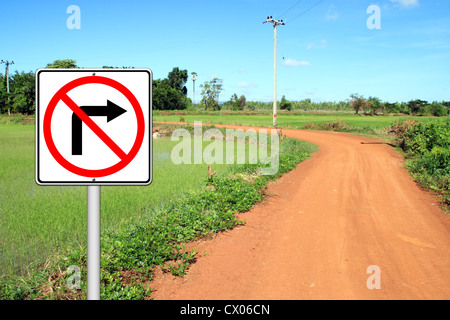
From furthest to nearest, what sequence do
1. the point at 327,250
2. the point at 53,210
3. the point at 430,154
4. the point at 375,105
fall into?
1. the point at 375,105
2. the point at 430,154
3. the point at 53,210
4. the point at 327,250

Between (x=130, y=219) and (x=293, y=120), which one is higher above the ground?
(x=293, y=120)

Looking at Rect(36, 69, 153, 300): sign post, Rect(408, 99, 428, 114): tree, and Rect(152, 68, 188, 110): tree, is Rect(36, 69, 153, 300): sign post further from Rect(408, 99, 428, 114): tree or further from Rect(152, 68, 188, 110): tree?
Rect(408, 99, 428, 114): tree

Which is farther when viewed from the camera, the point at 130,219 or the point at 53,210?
the point at 53,210

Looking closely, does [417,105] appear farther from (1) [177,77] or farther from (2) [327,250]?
(2) [327,250]

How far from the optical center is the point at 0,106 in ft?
157

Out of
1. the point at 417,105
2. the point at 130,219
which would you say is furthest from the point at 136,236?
the point at 417,105

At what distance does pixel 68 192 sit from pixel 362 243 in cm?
718

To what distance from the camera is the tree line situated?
46000 millimetres

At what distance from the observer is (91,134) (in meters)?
1.68

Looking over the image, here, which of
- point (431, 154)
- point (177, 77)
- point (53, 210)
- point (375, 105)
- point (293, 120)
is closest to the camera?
point (53, 210)

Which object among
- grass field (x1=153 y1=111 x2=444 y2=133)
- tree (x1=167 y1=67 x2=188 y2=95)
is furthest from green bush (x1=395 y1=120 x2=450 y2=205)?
tree (x1=167 y1=67 x2=188 y2=95)

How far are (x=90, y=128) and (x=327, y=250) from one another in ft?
14.1

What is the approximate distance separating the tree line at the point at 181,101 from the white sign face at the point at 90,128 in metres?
48.4
